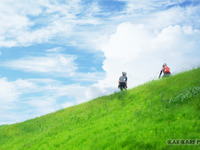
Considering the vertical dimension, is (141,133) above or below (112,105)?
below

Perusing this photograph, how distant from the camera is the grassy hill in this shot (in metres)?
10.4

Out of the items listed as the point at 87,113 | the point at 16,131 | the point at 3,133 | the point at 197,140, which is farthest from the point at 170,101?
the point at 3,133

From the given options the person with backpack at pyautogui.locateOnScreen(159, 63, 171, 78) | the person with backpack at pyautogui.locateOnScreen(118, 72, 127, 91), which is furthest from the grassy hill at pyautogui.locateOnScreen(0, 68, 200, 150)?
the person with backpack at pyautogui.locateOnScreen(159, 63, 171, 78)

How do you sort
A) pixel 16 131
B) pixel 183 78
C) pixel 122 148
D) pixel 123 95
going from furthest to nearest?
pixel 16 131 → pixel 123 95 → pixel 183 78 → pixel 122 148

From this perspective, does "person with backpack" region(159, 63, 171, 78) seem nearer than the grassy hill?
No

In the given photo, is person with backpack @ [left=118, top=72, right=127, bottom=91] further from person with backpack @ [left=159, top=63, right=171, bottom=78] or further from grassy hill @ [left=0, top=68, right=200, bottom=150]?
person with backpack @ [left=159, top=63, right=171, bottom=78]

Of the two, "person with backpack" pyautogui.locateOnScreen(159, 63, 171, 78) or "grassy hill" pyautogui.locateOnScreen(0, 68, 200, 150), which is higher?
"person with backpack" pyautogui.locateOnScreen(159, 63, 171, 78)

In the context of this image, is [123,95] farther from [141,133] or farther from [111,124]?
[141,133]

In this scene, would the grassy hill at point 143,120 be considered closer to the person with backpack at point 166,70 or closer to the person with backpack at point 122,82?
the person with backpack at point 122,82

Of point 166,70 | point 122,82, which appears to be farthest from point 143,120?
point 166,70

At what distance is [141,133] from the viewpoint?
11172 mm

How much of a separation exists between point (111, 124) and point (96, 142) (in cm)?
285

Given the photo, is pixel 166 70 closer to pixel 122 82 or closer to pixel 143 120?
pixel 122 82

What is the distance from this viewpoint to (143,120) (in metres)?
13.4
